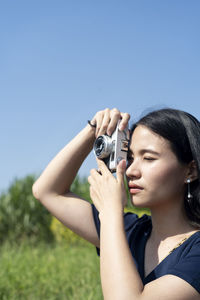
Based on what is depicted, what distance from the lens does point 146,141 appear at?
88.8 inches

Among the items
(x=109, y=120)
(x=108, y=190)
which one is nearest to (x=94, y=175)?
(x=108, y=190)

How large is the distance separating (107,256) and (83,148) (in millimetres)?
913

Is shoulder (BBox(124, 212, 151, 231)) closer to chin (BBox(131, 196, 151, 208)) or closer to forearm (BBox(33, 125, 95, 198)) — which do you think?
chin (BBox(131, 196, 151, 208))

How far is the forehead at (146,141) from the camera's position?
2217 millimetres

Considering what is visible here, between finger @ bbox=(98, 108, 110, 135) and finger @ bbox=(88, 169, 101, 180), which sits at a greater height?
finger @ bbox=(98, 108, 110, 135)

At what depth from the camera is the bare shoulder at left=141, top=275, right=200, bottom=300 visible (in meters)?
1.83

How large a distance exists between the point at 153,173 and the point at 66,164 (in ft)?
2.37

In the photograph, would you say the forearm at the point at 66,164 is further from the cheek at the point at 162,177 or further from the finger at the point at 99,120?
the cheek at the point at 162,177

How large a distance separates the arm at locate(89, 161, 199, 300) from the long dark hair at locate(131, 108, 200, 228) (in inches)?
15.2

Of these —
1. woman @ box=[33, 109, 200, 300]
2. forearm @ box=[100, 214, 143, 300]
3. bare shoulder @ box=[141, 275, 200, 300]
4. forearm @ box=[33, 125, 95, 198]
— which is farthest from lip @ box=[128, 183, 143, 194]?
forearm @ box=[33, 125, 95, 198]

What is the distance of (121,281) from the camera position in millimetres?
1845

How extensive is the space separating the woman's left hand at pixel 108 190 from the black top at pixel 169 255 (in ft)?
1.20

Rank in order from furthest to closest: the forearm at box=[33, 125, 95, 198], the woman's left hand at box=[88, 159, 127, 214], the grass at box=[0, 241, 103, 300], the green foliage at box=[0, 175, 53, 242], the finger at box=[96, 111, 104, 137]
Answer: the green foliage at box=[0, 175, 53, 242]
the grass at box=[0, 241, 103, 300]
the forearm at box=[33, 125, 95, 198]
the finger at box=[96, 111, 104, 137]
the woman's left hand at box=[88, 159, 127, 214]

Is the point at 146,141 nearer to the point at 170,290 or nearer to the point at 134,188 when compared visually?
the point at 134,188
